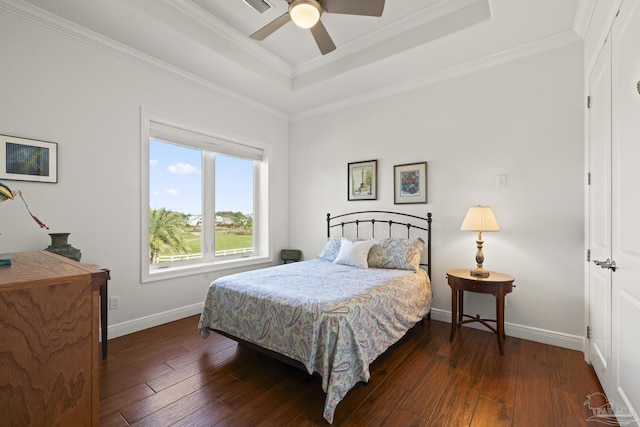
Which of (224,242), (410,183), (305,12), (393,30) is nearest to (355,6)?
(305,12)

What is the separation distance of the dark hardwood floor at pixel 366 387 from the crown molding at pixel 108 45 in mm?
2757

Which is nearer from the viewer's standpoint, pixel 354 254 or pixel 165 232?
pixel 354 254

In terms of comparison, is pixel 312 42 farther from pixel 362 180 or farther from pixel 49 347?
pixel 49 347

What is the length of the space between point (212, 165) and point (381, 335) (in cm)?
292

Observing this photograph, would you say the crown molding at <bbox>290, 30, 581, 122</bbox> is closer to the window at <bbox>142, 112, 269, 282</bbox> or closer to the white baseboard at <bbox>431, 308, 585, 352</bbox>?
the window at <bbox>142, 112, 269, 282</bbox>

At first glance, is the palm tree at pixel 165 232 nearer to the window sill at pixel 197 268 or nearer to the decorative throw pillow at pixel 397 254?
the window sill at pixel 197 268

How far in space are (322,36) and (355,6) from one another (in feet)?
1.18

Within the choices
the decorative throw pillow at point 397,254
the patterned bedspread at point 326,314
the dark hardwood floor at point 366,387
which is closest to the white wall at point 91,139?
the dark hardwood floor at point 366,387

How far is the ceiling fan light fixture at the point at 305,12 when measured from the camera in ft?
6.56

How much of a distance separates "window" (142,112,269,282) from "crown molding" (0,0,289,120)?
1.78ft

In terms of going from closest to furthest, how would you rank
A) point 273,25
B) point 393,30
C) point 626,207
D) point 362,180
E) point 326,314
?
point 626,207 < point 326,314 < point 273,25 < point 393,30 < point 362,180

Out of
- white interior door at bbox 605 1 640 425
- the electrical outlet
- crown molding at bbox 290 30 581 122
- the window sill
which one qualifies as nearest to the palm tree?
the window sill

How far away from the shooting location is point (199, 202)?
369cm

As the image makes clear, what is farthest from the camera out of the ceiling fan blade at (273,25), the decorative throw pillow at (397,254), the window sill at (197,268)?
the window sill at (197,268)
